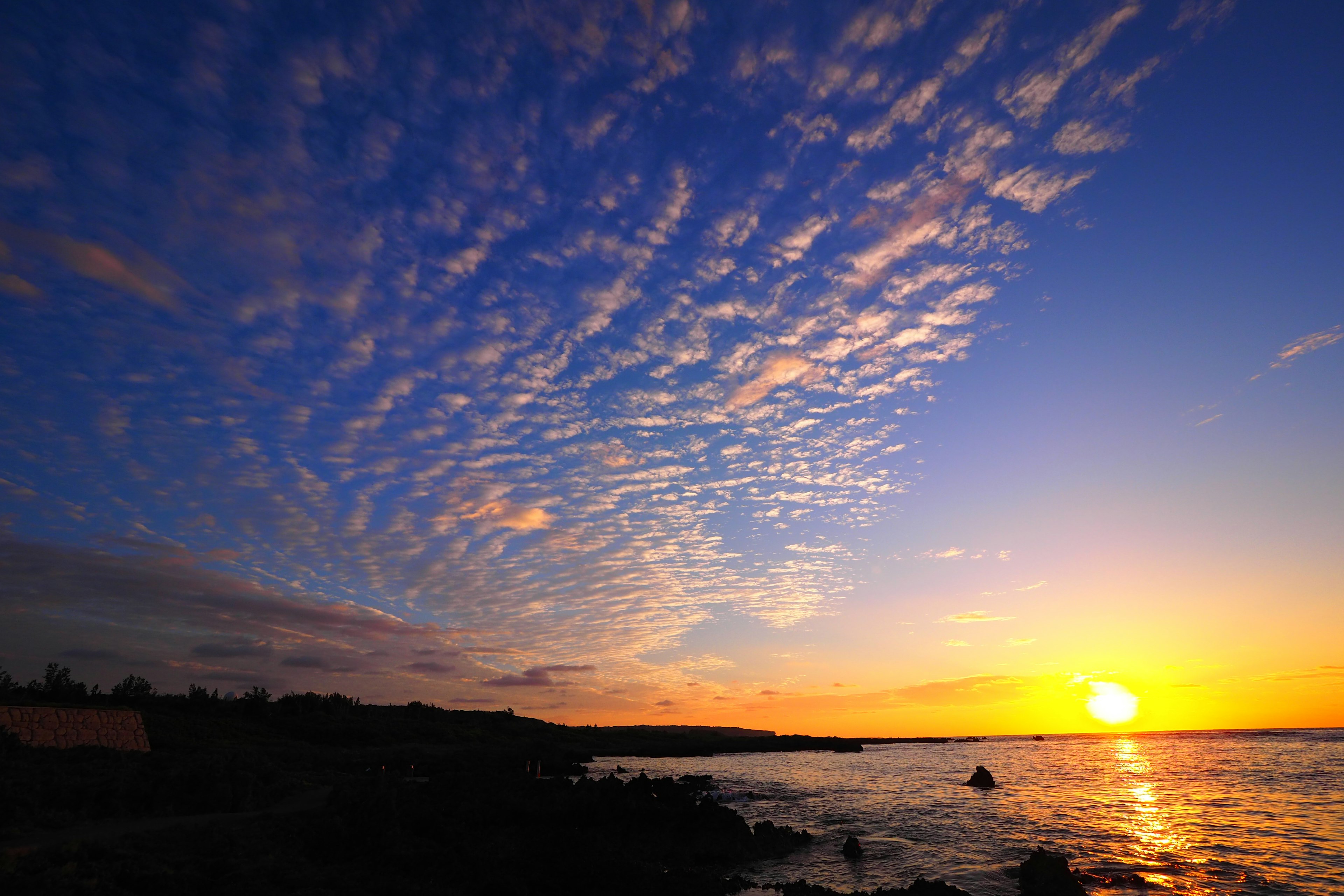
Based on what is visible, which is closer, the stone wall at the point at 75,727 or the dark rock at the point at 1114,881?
the dark rock at the point at 1114,881

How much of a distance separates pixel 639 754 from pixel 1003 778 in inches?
2529

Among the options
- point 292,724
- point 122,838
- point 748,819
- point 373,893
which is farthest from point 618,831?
point 292,724

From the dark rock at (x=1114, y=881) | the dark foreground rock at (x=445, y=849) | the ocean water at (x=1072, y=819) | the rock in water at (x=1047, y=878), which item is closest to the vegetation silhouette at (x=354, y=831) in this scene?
the dark foreground rock at (x=445, y=849)

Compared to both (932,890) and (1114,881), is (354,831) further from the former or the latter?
(1114,881)

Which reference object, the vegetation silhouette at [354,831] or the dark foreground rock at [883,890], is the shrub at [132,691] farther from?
the dark foreground rock at [883,890]

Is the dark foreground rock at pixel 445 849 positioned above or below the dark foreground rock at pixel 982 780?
above

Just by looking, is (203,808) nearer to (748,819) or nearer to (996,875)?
(748,819)

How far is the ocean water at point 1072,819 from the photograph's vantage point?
21844mm

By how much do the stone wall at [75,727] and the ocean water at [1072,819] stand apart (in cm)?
3028

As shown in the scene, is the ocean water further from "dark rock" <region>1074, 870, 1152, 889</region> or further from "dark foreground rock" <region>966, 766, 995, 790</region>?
"dark foreground rock" <region>966, 766, 995, 790</region>

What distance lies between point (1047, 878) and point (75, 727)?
1604 inches

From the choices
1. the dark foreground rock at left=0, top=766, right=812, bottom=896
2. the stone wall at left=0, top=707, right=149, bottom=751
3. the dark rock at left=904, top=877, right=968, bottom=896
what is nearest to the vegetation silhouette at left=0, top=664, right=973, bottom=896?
the dark foreground rock at left=0, top=766, right=812, bottom=896

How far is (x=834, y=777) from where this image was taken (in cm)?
6203

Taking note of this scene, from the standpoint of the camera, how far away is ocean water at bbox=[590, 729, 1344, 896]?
21844 mm
